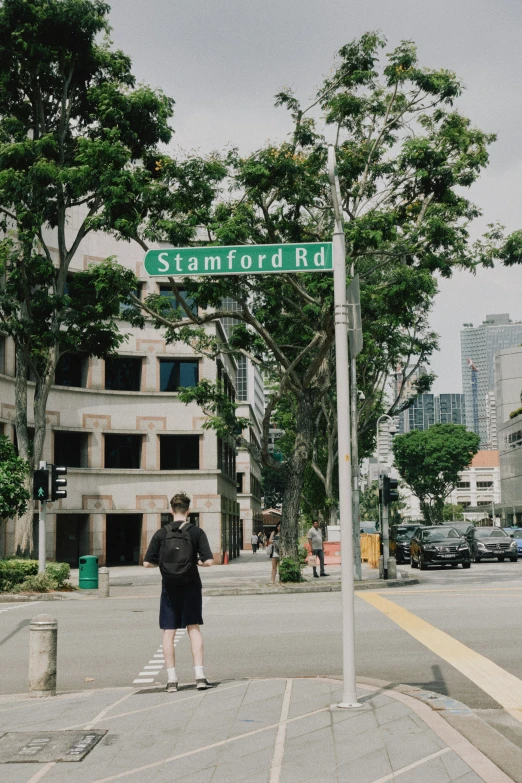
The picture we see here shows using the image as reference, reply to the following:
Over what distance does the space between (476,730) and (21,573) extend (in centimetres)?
1873

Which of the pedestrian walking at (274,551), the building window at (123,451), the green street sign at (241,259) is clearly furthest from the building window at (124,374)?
the green street sign at (241,259)

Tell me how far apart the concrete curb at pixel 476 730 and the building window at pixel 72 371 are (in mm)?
34373

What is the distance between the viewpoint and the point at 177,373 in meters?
43.8

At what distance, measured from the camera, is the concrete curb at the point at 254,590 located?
Result: 869 inches

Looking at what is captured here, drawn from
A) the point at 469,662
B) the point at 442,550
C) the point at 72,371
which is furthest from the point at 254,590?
the point at 72,371

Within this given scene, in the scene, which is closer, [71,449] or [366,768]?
[366,768]

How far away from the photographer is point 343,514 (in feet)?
24.4

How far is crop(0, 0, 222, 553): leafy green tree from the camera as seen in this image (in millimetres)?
23656

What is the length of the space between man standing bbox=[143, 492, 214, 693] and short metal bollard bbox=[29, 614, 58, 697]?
1.08 metres

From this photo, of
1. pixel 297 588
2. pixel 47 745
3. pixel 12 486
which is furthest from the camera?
pixel 12 486

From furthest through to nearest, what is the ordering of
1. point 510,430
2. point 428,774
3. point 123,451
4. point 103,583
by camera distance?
1. point 510,430
2. point 123,451
3. point 103,583
4. point 428,774

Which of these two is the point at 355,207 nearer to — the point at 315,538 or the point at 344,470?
the point at 315,538

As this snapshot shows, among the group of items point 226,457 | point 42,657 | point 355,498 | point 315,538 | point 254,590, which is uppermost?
point 226,457

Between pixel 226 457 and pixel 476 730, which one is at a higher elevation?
pixel 226 457
